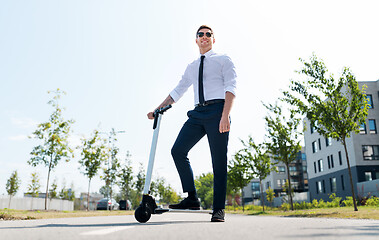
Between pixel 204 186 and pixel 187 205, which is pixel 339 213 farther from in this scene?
pixel 204 186

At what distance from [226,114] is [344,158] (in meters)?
43.5

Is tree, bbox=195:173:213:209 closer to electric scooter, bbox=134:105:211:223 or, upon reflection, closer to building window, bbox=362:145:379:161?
building window, bbox=362:145:379:161

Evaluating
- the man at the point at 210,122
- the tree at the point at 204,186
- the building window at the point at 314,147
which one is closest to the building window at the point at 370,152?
the building window at the point at 314,147

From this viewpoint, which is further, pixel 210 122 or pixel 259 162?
pixel 259 162

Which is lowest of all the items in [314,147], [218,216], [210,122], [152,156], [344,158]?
[218,216]

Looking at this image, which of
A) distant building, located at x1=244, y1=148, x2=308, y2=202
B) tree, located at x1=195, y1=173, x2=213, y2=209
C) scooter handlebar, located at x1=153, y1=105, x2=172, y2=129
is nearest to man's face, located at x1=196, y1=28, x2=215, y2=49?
scooter handlebar, located at x1=153, y1=105, x2=172, y2=129

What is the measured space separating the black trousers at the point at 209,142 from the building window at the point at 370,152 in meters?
40.4

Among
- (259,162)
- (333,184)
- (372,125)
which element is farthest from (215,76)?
(333,184)

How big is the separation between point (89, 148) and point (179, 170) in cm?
2606

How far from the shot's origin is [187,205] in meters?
4.20

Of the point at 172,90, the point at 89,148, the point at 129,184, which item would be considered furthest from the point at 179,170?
the point at 129,184

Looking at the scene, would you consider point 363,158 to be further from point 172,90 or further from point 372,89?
point 172,90

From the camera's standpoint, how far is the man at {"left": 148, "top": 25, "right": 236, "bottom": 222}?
419 cm

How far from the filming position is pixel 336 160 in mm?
44344
